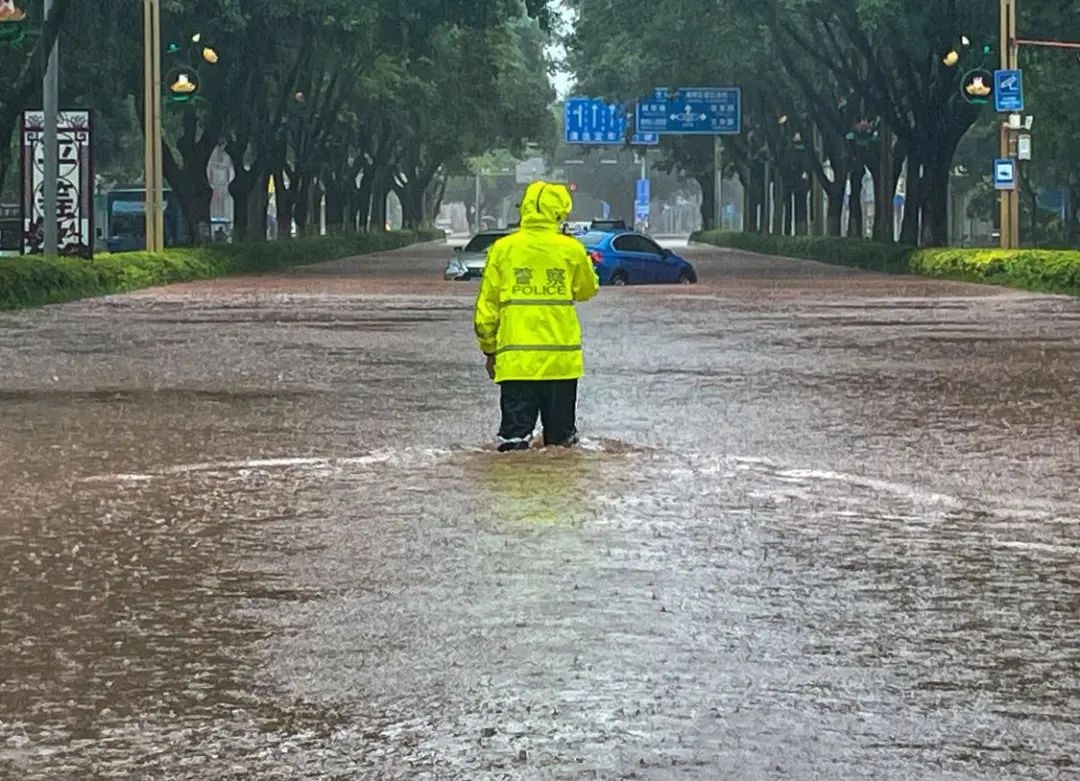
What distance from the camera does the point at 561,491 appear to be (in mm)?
11828

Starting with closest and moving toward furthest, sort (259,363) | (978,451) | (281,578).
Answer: (281,578) → (978,451) → (259,363)

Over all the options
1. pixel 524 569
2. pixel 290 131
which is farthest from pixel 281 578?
pixel 290 131

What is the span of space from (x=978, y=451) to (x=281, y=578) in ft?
19.0

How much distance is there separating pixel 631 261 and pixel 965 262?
6.16 meters

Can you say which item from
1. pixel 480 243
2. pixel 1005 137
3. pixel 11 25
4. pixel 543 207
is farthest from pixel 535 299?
pixel 480 243

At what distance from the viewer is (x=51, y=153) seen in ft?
126

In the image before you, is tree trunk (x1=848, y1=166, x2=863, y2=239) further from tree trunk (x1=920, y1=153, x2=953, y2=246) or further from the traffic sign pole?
the traffic sign pole

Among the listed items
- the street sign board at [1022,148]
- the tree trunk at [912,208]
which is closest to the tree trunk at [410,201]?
the tree trunk at [912,208]

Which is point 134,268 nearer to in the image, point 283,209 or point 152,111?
point 152,111

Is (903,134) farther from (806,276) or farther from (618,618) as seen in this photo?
(618,618)

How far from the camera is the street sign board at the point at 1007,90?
4250 centimetres

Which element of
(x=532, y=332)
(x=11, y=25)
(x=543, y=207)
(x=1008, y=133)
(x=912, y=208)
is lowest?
(x=532, y=332)

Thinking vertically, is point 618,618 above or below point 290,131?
below

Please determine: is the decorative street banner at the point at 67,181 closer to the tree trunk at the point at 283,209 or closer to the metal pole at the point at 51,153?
the metal pole at the point at 51,153
